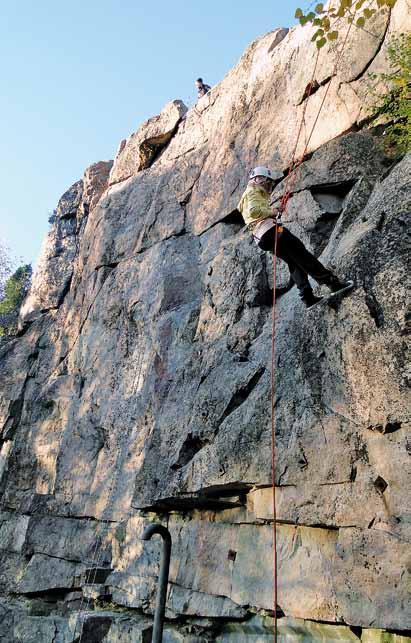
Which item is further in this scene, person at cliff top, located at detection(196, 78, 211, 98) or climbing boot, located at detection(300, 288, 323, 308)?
person at cliff top, located at detection(196, 78, 211, 98)

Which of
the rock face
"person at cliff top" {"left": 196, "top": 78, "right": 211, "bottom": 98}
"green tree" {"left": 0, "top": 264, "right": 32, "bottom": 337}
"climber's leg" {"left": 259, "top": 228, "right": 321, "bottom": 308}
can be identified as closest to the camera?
the rock face

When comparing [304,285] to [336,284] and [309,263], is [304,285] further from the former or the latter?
[336,284]

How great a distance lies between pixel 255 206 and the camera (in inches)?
263

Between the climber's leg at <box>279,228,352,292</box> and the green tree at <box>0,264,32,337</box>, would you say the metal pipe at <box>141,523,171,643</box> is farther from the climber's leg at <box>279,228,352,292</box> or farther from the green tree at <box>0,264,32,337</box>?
the green tree at <box>0,264,32,337</box>

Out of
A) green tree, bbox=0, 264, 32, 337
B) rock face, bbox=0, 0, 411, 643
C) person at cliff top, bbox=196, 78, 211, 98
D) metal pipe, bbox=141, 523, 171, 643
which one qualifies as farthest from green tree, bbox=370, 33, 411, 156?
green tree, bbox=0, 264, 32, 337

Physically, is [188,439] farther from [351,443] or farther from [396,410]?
[396,410]


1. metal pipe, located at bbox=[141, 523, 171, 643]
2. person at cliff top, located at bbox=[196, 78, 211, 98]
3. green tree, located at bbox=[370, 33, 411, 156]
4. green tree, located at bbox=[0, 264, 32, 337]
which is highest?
person at cliff top, located at bbox=[196, 78, 211, 98]

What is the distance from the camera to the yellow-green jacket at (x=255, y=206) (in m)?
6.63

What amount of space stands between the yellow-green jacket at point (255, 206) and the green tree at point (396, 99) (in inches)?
81.3

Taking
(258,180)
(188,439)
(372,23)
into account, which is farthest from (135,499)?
(372,23)

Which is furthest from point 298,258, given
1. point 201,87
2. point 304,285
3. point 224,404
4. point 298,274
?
point 201,87

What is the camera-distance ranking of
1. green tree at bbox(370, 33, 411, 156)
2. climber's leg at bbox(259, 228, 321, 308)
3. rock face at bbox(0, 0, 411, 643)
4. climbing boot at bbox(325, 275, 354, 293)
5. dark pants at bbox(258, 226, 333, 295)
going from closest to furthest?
rock face at bbox(0, 0, 411, 643), climbing boot at bbox(325, 275, 354, 293), dark pants at bbox(258, 226, 333, 295), climber's leg at bbox(259, 228, 321, 308), green tree at bbox(370, 33, 411, 156)

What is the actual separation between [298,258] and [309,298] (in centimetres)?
46

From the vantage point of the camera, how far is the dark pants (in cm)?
608
